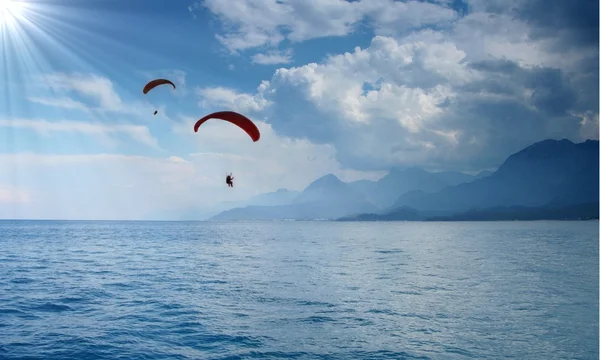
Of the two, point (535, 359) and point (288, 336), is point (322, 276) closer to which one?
point (288, 336)

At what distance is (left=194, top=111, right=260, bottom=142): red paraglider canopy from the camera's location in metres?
26.7

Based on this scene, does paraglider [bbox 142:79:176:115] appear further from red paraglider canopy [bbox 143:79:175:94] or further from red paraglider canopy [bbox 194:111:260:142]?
red paraglider canopy [bbox 194:111:260:142]

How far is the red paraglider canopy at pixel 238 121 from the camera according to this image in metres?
26.7

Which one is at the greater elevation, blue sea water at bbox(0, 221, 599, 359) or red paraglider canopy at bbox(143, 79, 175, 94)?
red paraglider canopy at bbox(143, 79, 175, 94)

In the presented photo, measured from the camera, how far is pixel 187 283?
3909 cm

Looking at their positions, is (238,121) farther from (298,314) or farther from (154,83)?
(298,314)

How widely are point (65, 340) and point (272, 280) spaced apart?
2209 centimetres

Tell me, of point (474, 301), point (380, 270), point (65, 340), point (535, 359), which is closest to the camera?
point (535, 359)

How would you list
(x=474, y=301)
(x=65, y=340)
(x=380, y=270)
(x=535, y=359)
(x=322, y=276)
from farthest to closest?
(x=380, y=270)
(x=322, y=276)
(x=474, y=301)
(x=65, y=340)
(x=535, y=359)

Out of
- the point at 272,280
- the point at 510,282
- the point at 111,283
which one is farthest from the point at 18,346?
the point at 510,282

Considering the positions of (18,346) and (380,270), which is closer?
(18,346)

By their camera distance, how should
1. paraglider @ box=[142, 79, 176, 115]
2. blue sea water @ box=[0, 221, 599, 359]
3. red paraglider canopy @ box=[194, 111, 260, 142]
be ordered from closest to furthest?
blue sea water @ box=[0, 221, 599, 359]
red paraglider canopy @ box=[194, 111, 260, 142]
paraglider @ box=[142, 79, 176, 115]

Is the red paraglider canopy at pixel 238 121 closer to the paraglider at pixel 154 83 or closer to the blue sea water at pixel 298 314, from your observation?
the paraglider at pixel 154 83

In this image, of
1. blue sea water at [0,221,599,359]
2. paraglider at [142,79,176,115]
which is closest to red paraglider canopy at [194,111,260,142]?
paraglider at [142,79,176,115]
